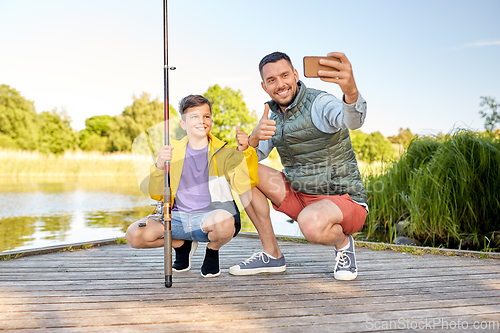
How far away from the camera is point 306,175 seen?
237 cm

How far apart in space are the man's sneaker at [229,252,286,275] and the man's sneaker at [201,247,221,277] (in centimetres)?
10

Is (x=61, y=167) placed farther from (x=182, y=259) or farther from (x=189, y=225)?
(x=189, y=225)

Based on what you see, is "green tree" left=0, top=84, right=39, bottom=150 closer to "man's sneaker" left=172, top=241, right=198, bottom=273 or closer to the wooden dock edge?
the wooden dock edge

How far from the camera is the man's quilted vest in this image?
229 centimetres

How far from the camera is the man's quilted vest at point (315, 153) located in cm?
229

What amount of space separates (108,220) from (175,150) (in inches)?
210

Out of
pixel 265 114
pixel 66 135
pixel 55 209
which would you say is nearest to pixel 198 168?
pixel 265 114

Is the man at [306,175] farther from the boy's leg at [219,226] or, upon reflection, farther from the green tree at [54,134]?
the green tree at [54,134]

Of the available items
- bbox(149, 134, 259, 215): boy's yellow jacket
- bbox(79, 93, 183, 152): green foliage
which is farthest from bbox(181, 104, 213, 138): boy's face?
bbox(79, 93, 183, 152): green foliage

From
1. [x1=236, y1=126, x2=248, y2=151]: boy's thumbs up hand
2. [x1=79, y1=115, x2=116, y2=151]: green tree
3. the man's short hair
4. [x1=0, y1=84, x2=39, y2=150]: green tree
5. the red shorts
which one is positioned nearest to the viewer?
[x1=236, y1=126, x2=248, y2=151]: boy's thumbs up hand

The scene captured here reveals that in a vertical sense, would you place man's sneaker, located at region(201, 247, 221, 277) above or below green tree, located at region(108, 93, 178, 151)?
below

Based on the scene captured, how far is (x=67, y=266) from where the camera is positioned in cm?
253

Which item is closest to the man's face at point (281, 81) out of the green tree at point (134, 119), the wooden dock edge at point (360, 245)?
the wooden dock edge at point (360, 245)

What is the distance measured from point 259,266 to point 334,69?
3.93ft
